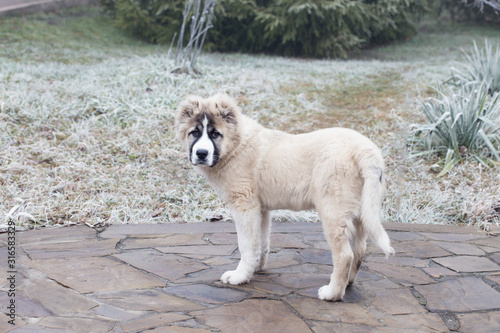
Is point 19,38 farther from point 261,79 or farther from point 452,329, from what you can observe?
point 452,329

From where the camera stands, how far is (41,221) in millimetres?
4766

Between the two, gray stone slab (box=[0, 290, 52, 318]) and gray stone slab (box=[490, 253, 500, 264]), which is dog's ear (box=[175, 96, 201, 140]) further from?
gray stone slab (box=[490, 253, 500, 264])

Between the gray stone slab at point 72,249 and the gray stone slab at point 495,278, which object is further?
the gray stone slab at point 72,249

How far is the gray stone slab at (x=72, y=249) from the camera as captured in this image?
3.78 meters

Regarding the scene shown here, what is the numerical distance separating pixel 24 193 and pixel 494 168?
18.9 feet

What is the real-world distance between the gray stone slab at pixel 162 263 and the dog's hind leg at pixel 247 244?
1.21 feet

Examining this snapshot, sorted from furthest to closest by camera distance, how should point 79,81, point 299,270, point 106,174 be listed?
1. point 79,81
2. point 106,174
3. point 299,270

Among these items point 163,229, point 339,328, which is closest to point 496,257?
point 339,328

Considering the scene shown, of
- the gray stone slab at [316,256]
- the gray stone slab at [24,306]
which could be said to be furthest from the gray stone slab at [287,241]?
the gray stone slab at [24,306]

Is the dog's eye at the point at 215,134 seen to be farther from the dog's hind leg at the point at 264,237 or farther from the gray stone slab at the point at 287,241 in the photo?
the gray stone slab at the point at 287,241

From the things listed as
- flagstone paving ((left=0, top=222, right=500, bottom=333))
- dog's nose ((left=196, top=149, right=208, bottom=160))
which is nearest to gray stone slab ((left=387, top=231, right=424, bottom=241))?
flagstone paving ((left=0, top=222, right=500, bottom=333))

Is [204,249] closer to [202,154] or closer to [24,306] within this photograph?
[202,154]

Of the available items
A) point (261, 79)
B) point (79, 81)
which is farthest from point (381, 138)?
point (79, 81)

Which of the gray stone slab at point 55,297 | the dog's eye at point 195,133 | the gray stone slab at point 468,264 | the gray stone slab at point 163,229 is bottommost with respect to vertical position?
the gray stone slab at point 163,229
